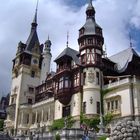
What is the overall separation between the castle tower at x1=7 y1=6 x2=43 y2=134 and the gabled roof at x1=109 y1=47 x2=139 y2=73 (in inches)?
1035

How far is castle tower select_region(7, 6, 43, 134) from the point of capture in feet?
241

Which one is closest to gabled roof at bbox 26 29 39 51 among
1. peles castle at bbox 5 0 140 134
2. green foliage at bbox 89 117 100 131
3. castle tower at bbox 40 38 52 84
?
castle tower at bbox 40 38 52 84

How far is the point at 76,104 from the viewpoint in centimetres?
5362

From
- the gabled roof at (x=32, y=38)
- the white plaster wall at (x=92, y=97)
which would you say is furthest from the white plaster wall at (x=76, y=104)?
the gabled roof at (x=32, y=38)

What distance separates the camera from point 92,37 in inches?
2190

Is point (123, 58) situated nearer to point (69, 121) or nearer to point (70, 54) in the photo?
point (70, 54)

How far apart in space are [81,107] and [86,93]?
108 inches

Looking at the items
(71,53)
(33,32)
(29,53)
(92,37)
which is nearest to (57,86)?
(71,53)

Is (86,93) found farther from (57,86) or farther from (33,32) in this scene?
(33,32)

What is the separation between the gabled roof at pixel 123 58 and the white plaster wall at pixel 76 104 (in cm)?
991

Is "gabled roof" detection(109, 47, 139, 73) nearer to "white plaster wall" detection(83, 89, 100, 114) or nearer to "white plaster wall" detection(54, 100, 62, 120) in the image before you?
"white plaster wall" detection(83, 89, 100, 114)

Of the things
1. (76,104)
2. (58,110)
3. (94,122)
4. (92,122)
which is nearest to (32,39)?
(58,110)

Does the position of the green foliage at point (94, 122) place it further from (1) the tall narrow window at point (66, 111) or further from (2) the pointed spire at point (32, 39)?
(2) the pointed spire at point (32, 39)

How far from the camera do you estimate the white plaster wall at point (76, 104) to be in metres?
52.9
